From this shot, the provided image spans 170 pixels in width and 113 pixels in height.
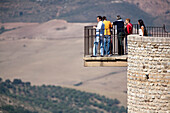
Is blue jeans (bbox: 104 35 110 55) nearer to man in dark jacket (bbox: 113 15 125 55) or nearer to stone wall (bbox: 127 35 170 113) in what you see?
man in dark jacket (bbox: 113 15 125 55)

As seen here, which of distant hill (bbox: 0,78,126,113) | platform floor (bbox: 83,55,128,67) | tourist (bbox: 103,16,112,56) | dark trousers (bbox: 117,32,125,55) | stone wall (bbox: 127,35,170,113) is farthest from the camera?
distant hill (bbox: 0,78,126,113)

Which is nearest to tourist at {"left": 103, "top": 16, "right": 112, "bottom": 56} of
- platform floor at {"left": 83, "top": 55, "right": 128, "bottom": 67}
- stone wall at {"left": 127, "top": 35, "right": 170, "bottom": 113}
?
platform floor at {"left": 83, "top": 55, "right": 128, "bottom": 67}

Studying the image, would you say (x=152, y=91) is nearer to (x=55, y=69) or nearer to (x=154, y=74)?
(x=154, y=74)

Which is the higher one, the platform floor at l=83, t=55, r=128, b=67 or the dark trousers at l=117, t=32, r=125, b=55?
the dark trousers at l=117, t=32, r=125, b=55

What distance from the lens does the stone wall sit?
14445mm

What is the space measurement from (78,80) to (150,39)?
164 metres

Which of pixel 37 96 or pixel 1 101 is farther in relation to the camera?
pixel 37 96

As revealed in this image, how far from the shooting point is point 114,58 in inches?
683

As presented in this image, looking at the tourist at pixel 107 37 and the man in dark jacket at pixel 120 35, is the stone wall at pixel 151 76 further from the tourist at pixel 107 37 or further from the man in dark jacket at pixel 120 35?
the tourist at pixel 107 37

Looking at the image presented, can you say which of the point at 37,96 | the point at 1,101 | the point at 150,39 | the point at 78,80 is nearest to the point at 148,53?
the point at 150,39

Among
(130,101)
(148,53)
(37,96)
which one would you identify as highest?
(148,53)

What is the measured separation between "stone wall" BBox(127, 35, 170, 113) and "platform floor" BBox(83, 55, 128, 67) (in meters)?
2.31

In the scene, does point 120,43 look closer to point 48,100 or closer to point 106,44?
point 106,44

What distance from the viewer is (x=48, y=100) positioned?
146875mm
